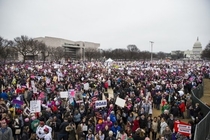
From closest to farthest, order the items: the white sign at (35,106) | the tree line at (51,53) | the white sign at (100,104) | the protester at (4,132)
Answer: the protester at (4,132), the white sign at (35,106), the white sign at (100,104), the tree line at (51,53)

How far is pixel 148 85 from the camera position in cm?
1878

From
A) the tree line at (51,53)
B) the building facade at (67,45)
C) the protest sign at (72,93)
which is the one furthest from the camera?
the building facade at (67,45)

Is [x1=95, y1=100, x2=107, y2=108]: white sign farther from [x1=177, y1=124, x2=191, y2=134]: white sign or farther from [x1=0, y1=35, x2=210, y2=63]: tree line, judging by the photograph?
[x1=0, y1=35, x2=210, y2=63]: tree line

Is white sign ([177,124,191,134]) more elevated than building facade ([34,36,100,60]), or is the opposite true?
building facade ([34,36,100,60])

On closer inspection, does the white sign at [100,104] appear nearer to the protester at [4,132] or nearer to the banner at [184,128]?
the banner at [184,128]

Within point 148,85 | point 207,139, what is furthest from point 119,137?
point 148,85

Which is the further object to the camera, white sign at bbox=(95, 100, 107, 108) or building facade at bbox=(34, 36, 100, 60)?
building facade at bbox=(34, 36, 100, 60)

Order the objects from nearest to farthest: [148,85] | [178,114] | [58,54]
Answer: [178,114], [148,85], [58,54]

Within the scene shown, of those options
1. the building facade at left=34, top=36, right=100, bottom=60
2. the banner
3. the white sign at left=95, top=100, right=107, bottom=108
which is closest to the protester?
the white sign at left=95, top=100, right=107, bottom=108

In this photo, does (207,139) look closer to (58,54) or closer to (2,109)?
(2,109)

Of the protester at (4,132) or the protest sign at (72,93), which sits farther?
the protest sign at (72,93)

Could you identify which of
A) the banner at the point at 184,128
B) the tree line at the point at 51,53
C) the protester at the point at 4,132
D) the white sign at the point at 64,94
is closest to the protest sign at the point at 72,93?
the white sign at the point at 64,94

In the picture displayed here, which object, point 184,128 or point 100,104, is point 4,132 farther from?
point 184,128

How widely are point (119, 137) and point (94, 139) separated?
961 mm
